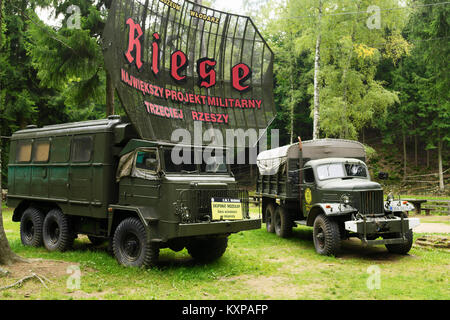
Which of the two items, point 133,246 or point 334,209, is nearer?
point 133,246

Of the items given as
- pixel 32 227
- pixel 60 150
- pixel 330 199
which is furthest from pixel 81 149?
pixel 330 199

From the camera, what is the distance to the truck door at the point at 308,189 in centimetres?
1124

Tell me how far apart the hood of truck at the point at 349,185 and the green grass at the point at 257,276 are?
1606 millimetres

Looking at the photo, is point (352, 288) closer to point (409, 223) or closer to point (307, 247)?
point (409, 223)

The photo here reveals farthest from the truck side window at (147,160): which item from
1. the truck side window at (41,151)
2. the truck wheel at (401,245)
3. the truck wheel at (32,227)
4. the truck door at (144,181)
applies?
the truck wheel at (401,245)

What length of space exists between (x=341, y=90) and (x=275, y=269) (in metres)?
19.0

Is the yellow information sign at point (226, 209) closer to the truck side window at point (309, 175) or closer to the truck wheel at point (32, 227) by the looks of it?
the truck side window at point (309, 175)

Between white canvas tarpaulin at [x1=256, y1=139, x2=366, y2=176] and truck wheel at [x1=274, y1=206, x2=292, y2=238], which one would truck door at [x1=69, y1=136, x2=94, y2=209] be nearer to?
white canvas tarpaulin at [x1=256, y1=139, x2=366, y2=176]

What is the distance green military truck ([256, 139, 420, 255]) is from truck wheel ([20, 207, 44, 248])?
6.80 m

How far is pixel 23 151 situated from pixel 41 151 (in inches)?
38.4

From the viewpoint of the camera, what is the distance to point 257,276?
7879 millimetres

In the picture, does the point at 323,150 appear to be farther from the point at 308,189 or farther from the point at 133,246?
the point at 133,246

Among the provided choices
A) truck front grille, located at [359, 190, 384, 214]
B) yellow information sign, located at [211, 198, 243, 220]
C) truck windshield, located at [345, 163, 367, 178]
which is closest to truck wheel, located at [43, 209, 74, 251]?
yellow information sign, located at [211, 198, 243, 220]

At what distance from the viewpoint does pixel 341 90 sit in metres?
25.3
